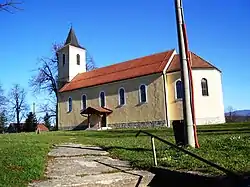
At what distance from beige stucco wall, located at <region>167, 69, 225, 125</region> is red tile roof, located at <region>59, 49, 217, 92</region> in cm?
92

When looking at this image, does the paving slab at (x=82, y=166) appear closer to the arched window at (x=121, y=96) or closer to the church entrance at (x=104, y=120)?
the arched window at (x=121, y=96)

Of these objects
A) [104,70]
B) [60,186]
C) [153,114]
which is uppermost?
[104,70]

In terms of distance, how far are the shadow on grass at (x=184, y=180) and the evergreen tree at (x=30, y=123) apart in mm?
60017

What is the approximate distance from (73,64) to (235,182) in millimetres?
47843

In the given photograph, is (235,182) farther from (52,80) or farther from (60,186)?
(52,80)

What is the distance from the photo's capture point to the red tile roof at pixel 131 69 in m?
35.0

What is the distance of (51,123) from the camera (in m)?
66.9

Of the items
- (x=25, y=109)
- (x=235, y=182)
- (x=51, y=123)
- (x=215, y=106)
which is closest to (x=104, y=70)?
(x=215, y=106)

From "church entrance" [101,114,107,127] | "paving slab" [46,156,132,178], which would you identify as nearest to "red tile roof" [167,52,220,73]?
"church entrance" [101,114,107,127]

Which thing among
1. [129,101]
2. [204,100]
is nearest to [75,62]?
[129,101]

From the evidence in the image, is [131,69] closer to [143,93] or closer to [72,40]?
[143,93]

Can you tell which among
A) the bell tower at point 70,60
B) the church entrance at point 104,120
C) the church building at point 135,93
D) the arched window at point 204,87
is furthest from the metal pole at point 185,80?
the bell tower at point 70,60

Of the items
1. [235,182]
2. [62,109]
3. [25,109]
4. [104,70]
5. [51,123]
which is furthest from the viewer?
[25,109]

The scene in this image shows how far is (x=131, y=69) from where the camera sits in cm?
3981
